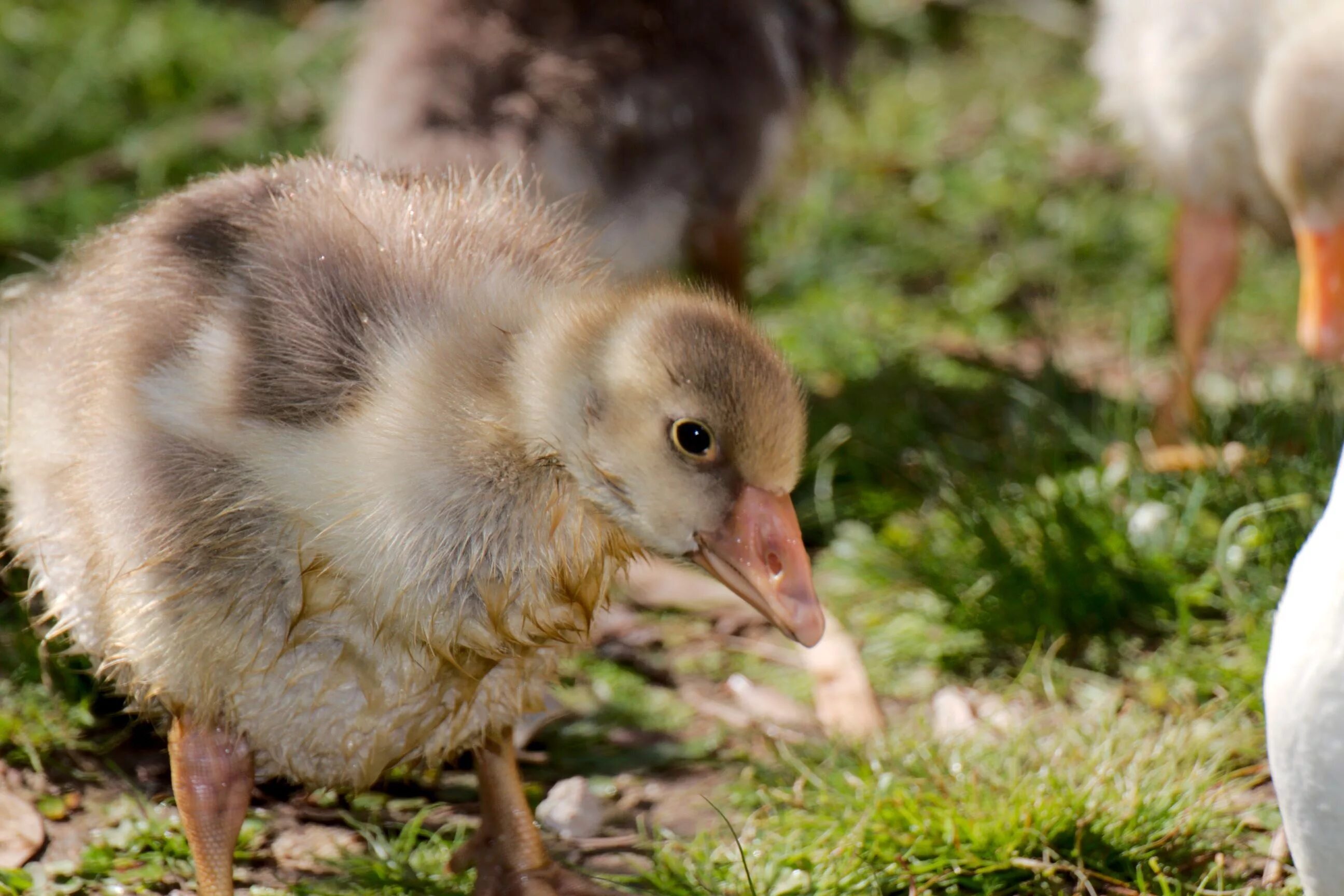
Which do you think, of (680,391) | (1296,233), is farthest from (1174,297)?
(680,391)

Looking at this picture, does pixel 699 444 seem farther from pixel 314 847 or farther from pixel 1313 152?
pixel 1313 152

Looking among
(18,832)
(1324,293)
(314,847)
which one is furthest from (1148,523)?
(18,832)

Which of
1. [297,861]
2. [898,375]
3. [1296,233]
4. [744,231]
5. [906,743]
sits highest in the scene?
[1296,233]

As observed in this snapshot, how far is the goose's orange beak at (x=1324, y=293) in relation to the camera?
346 centimetres

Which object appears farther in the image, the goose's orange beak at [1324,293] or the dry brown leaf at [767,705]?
the goose's orange beak at [1324,293]

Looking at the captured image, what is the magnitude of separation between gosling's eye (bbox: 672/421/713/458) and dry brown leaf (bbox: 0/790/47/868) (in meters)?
1.35

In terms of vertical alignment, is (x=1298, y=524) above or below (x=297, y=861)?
above

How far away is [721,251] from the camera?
4418mm

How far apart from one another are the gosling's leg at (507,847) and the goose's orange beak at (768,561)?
2.09 feet

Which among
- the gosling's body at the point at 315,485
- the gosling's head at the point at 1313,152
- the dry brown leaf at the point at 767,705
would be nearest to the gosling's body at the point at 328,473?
the gosling's body at the point at 315,485

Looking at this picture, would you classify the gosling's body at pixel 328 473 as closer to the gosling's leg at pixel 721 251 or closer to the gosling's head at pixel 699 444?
the gosling's head at pixel 699 444

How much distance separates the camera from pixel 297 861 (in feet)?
8.88

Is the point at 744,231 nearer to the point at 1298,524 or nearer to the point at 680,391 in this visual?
the point at 1298,524

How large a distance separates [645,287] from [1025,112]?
414 centimetres
